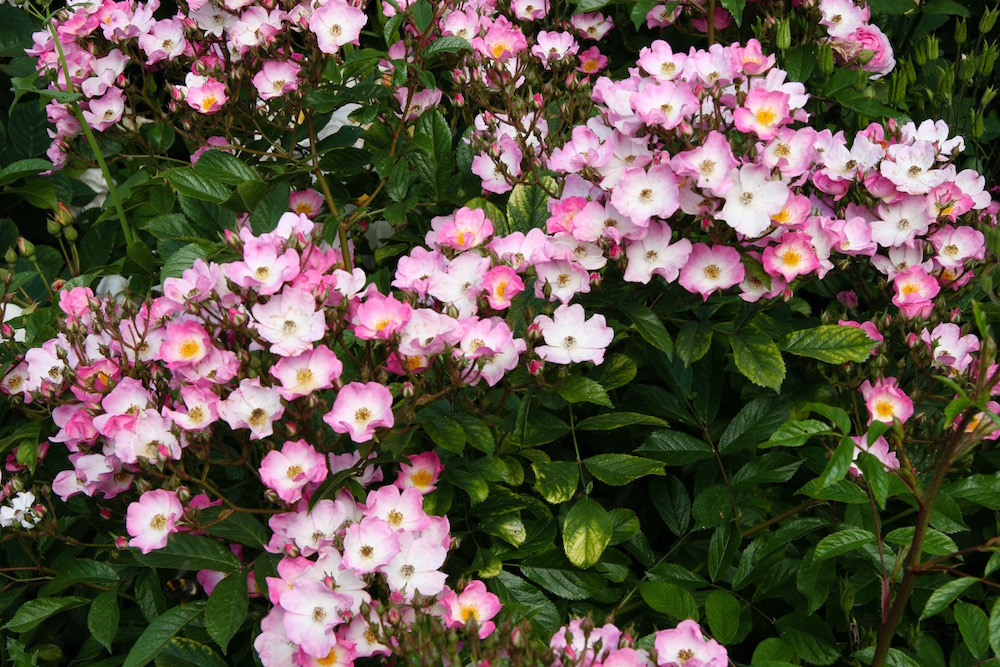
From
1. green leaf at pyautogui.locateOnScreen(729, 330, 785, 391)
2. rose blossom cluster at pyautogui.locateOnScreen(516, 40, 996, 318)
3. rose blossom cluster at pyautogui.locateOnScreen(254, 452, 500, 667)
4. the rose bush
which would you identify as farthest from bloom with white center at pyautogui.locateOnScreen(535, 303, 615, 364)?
rose blossom cluster at pyautogui.locateOnScreen(254, 452, 500, 667)

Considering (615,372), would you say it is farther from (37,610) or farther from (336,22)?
(37,610)

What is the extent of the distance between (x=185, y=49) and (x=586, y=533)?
140 cm

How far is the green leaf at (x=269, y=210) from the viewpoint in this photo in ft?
6.09

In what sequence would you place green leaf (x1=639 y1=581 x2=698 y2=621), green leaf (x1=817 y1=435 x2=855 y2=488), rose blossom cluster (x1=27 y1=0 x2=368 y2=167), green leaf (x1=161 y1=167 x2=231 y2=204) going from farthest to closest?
rose blossom cluster (x1=27 y1=0 x2=368 y2=167)
green leaf (x1=161 y1=167 x2=231 y2=204)
green leaf (x1=639 y1=581 x2=698 y2=621)
green leaf (x1=817 y1=435 x2=855 y2=488)

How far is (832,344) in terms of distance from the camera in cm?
170

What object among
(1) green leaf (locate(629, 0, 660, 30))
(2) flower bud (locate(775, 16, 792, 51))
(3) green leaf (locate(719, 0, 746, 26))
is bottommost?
(2) flower bud (locate(775, 16, 792, 51))

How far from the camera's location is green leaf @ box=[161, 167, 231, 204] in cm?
189

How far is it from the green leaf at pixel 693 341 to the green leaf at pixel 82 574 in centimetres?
106

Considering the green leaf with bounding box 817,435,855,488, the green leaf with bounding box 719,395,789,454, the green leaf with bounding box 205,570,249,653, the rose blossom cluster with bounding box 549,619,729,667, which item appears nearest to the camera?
the green leaf with bounding box 817,435,855,488

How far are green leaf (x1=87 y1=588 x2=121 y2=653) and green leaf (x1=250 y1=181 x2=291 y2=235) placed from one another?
70 cm

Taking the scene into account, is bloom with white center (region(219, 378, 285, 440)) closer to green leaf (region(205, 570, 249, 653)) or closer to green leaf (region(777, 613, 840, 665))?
green leaf (region(205, 570, 249, 653))

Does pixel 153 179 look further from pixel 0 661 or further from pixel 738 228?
pixel 738 228

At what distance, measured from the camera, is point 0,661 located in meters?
1.82

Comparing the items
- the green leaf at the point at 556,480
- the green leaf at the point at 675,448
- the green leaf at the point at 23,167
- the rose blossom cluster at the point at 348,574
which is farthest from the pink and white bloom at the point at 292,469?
the green leaf at the point at 23,167
